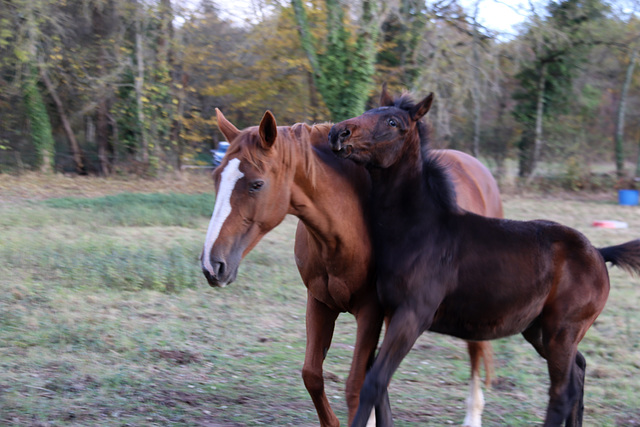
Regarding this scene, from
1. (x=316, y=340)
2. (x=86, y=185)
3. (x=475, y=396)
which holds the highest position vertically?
(x=316, y=340)

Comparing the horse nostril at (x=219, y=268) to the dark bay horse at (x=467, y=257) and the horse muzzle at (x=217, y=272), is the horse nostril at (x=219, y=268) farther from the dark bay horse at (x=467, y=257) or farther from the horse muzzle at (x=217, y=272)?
the dark bay horse at (x=467, y=257)

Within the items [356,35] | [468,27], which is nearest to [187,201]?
[356,35]

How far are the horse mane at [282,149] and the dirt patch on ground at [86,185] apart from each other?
1204 cm

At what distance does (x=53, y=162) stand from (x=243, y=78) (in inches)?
267

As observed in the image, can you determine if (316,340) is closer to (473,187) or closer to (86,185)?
(473,187)

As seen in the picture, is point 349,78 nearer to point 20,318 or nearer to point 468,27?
point 468,27

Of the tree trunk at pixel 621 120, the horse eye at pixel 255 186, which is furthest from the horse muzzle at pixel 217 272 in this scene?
the tree trunk at pixel 621 120

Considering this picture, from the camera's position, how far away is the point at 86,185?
17562 mm

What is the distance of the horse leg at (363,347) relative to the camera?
3574 mm

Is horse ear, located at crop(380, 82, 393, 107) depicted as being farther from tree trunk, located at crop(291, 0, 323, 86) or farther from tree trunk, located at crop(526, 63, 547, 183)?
tree trunk, located at crop(526, 63, 547, 183)

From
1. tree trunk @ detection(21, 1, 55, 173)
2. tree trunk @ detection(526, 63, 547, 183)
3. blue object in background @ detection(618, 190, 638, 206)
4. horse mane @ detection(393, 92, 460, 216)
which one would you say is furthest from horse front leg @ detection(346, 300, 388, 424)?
tree trunk @ detection(526, 63, 547, 183)

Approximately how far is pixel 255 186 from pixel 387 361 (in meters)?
1.19

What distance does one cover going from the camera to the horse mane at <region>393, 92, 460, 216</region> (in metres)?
3.73

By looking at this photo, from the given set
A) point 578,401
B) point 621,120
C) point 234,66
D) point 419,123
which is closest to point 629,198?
point 621,120
